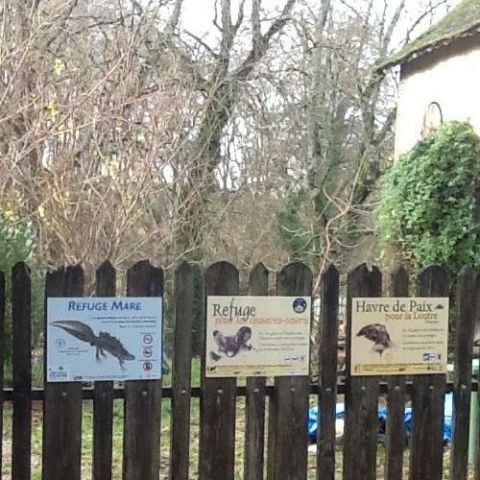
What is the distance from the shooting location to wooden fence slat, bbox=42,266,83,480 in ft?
13.6

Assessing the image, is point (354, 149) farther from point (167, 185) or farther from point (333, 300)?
point (333, 300)

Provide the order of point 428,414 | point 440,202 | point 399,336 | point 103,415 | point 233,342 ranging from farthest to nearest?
point 440,202 < point 428,414 < point 399,336 < point 233,342 < point 103,415

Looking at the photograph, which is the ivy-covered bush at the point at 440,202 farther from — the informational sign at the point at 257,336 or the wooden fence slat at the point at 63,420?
the wooden fence slat at the point at 63,420

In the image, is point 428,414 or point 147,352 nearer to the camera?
point 147,352

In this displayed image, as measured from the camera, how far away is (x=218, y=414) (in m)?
4.39

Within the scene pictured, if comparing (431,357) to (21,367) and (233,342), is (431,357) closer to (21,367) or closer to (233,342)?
(233,342)

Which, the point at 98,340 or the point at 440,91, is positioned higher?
the point at 440,91

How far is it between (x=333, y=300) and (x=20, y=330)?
5.54 ft

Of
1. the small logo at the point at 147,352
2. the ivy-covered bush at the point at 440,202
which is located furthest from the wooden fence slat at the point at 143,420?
the ivy-covered bush at the point at 440,202

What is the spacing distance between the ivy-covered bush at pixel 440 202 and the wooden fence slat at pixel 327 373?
18.6ft

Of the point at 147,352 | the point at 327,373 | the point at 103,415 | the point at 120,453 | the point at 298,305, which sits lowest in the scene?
the point at 120,453

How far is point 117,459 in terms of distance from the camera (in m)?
5.89

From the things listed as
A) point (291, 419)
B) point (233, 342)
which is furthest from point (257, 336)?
point (291, 419)

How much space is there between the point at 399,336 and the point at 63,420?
1895 mm
